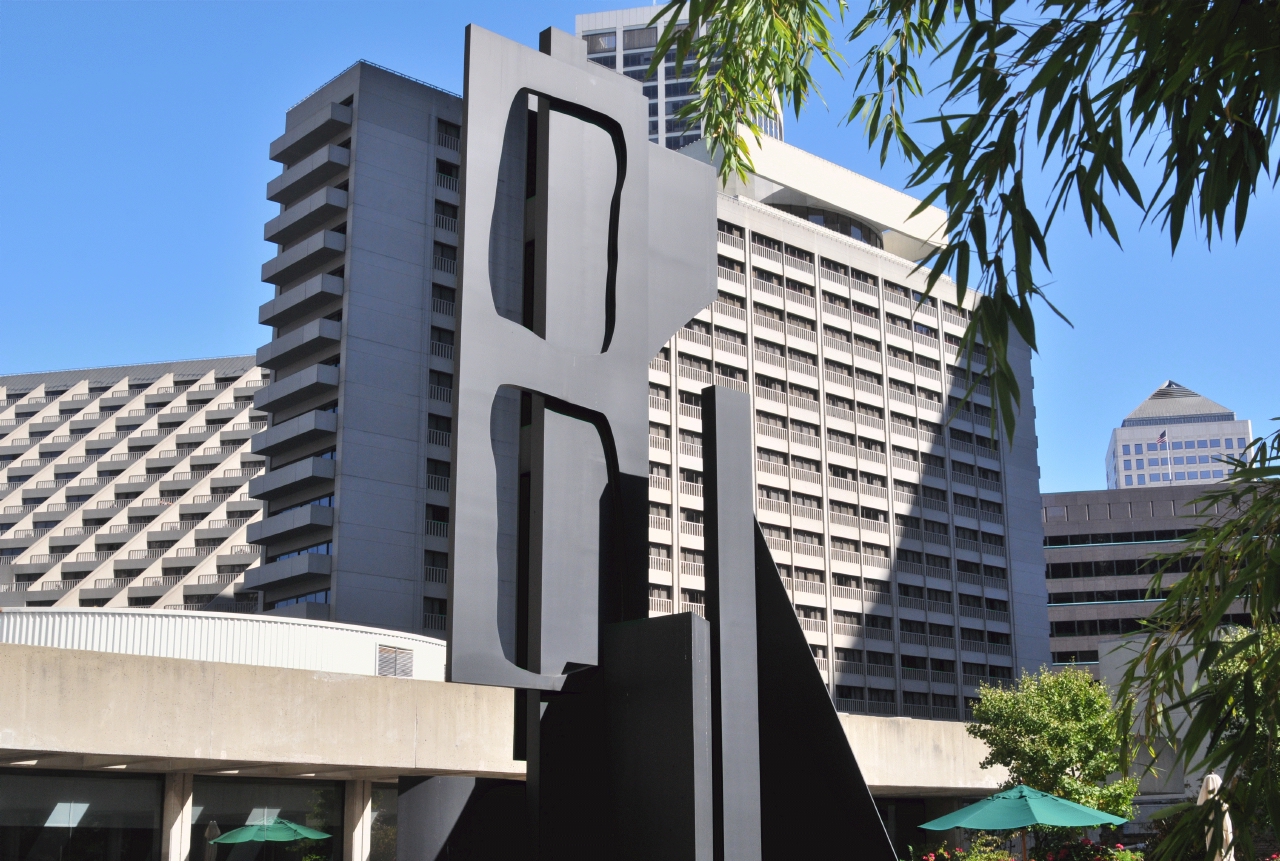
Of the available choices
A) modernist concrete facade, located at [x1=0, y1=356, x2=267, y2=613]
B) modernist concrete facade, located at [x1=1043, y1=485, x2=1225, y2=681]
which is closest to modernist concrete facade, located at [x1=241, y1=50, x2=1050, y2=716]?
modernist concrete facade, located at [x1=1043, y1=485, x2=1225, y2=681]

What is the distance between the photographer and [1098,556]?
3979 inches

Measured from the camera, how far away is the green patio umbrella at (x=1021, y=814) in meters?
15.8

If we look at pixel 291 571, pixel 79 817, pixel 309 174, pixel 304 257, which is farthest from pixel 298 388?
pixel 79 817

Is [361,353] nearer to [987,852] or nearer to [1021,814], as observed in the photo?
[987,852]

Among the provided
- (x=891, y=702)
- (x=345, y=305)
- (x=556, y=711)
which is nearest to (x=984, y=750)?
(x=556, y=711)

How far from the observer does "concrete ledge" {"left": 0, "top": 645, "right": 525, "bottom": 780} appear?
16.2 metres

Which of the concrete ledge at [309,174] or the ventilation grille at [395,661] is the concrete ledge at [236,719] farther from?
the concrete ledge at [309,174]

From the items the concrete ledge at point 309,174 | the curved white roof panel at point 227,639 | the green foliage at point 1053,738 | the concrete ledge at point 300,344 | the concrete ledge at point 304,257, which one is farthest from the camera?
the concrete ledge at point 309,174

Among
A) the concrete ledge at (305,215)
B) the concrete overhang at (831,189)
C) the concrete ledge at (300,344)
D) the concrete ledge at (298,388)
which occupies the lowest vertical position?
the concrete ledge at (298,388)

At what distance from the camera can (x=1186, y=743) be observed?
3.89 meters

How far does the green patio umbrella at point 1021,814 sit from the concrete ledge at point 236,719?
7.16 metres

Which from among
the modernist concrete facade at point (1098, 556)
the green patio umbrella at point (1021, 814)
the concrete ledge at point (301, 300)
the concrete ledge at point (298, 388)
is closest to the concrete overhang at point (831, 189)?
the concrete ledge at point (301, 300)

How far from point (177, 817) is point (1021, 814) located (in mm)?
13141

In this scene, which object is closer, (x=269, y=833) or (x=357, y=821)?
(x=269, y=833)
